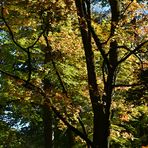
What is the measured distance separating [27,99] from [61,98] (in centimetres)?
137

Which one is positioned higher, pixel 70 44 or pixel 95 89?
pixel 70 44

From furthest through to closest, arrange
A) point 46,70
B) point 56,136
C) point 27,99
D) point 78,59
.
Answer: point 56,136, point 46,70, point 78,59, point 27,99

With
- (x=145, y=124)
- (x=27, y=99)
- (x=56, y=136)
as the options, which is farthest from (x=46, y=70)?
(x=56, y=136)

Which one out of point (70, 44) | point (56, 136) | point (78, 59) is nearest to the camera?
point (70, 44)

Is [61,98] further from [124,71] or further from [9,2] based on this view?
[124,71]

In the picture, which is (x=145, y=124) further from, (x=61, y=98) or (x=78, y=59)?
(x=61, y=98)

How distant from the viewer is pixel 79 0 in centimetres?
1049

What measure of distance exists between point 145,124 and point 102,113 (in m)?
13.6

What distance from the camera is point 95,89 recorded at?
34.7 ft

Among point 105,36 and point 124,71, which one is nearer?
point 105,36

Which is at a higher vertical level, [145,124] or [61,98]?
[145,124]

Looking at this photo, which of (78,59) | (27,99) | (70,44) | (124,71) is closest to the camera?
(27,99)

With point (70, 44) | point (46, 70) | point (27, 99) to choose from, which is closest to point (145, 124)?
point (46, 70)

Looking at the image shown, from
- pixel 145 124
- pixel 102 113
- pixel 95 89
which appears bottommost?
pixel 102 113
